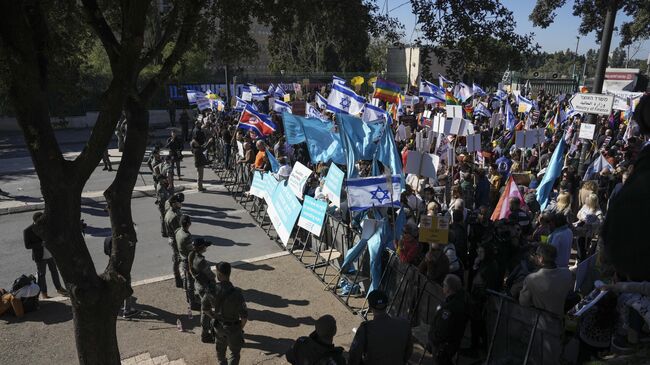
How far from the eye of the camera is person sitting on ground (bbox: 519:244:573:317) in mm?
5379

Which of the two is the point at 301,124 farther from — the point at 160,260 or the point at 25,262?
the point at 25,262

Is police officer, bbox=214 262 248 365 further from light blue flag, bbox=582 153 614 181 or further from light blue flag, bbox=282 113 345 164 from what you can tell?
light blue flag, bbox=582 153 614 181

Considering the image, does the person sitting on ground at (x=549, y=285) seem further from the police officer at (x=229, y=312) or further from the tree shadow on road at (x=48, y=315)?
the tree shadow on road at (x=48, y=315)

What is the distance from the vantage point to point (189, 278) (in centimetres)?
778

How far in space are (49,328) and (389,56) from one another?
4761 centimetres

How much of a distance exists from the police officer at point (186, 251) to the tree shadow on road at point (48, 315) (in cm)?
193

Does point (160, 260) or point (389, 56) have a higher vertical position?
point (389, 56)

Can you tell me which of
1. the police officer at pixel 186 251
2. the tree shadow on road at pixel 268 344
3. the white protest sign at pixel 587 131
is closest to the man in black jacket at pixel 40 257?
the police officer at pixel 186 251

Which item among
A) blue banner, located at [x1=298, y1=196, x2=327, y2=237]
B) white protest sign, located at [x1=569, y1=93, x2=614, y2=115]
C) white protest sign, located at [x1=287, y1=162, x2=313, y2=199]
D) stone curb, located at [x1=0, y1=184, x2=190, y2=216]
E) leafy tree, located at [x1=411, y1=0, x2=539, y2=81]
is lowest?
stone curb, located at [x1=0, y1=184, x2=190, y2=216]

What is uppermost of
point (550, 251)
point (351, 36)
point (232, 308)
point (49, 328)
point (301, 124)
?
point (351, 36)

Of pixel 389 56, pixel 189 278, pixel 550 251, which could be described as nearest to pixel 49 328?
pixel 189 278

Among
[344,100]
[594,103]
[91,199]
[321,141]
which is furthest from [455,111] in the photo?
[91,199]

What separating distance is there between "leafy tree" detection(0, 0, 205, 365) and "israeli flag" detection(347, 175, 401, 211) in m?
3.79

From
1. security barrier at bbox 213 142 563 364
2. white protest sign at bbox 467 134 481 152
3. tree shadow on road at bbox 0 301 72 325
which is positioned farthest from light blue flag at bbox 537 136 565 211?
tree shadow on road at bbox 0 301 72 325
